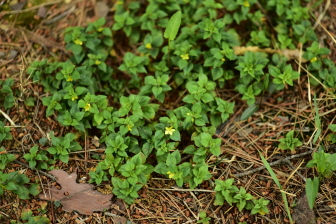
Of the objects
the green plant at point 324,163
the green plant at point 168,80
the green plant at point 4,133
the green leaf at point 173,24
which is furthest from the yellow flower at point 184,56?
the green plant at point 4,133

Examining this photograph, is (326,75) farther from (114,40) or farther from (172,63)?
(114,40)

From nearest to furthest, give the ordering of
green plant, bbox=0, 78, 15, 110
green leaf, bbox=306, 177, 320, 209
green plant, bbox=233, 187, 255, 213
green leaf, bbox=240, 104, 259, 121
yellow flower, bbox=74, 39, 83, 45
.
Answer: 1. green leaf, bbox=306, 177, 320, 209
2. green plant, bbox=233, 187, 255, 213
3. green plant, bbox=0, 78, 15, 110
4. green leaf, bbox=240, 104, 259, 121
5. yellow flower, bbox=74, 39, 83, 45

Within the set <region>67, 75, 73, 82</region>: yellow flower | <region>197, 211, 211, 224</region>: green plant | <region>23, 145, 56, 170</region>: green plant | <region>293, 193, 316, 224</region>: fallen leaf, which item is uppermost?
<region>67, 75, 73, 82</region>: yellow flower

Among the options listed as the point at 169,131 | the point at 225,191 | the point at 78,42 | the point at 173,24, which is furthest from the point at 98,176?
the point at 173,24

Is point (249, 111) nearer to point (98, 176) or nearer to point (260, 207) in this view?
point (260, 207)

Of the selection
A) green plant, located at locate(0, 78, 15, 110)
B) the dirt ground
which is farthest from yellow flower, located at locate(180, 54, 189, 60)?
green plant, located at locate(0, 78, 15, 110)

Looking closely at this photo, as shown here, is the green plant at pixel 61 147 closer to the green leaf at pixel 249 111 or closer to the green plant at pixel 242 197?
the green plant at pixel 242 197

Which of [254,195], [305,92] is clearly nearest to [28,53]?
[254,195]

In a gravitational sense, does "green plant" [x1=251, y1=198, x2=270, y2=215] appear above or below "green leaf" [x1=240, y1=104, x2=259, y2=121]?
below

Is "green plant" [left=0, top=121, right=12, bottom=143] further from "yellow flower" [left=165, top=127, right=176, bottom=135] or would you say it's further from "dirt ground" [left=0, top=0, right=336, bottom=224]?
"yellow flower" [left=165, top=127, right=176, bottom=135]
